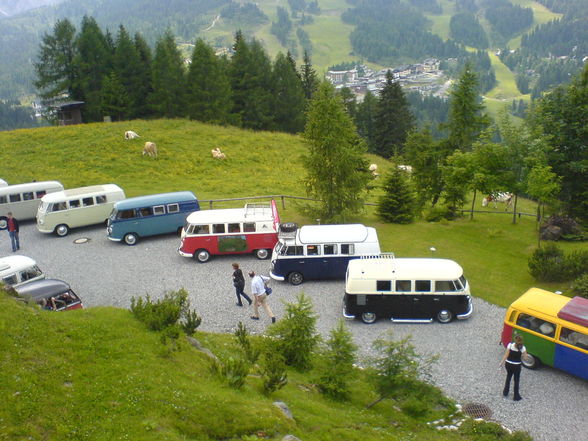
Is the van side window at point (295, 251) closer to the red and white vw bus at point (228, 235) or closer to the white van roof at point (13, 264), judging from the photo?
the red and white vw bus at point (228, 235)

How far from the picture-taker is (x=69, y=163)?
127 ft

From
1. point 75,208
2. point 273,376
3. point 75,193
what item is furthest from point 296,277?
point 75,193

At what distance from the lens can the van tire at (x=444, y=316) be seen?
16.4 meters

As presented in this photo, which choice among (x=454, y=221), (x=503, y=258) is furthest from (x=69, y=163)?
(x=503, y=258)

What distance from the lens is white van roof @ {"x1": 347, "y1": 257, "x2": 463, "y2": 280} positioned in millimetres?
16234

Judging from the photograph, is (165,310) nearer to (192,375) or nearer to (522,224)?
(192,375)

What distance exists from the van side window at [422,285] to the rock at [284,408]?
26.4 ft

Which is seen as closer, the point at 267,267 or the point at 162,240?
the point at 267,267

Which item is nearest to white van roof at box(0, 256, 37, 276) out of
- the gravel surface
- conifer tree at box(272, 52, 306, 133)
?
the gravel surface

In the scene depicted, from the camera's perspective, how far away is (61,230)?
82.6 feet

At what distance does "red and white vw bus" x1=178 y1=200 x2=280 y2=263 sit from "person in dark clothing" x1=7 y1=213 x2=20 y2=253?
8330 millimetres

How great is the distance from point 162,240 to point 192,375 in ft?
51.9

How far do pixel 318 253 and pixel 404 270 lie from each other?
403 centimetres

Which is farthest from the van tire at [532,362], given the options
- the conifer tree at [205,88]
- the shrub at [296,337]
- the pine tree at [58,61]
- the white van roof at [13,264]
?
the pine tree at [58,61]
